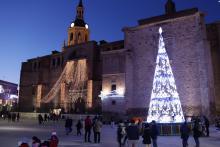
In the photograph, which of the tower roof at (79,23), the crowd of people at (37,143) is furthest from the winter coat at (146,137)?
the tower roof at (79,23)

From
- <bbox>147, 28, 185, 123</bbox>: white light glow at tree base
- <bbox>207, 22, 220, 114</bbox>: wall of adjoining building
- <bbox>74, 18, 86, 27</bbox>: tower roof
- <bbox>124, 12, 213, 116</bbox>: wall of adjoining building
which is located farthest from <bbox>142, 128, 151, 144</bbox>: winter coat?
<bbox>74, 18, 86, 27</bbox>: tower roof

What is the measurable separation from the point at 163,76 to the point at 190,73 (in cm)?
1075

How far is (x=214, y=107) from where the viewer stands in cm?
2797

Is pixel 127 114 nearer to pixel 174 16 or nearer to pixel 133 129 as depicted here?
pixel 174 16

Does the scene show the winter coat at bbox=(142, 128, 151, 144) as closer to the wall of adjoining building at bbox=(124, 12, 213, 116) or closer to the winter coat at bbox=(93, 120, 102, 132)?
the winter coat at bbox=(93, 120, 102, 132)

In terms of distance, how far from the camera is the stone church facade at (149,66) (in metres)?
28.3

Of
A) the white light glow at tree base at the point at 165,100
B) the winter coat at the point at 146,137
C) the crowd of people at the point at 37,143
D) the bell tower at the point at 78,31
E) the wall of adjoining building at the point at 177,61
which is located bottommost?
the winter coat at the point at 146,137

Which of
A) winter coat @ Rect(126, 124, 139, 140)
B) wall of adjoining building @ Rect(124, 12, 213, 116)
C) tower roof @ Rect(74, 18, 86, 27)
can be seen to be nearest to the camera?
winter coat @ Rect(126, 124, 139, 140)

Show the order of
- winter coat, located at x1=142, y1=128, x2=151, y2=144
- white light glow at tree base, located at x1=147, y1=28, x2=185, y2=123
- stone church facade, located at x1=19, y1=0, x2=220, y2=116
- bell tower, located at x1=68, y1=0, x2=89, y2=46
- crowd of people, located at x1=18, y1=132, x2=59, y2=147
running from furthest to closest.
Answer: bell tower, located at x1=68, y1=0, x2=89, y2=46 → stone church facade, located at x1=19, y1=0, x2=220, y2=116 → white light glow at tree base, located at x1=147, y1=28, x2=185, y2=123 → winter coat, located at x1=142, y1=128, x2=151, y2=144 → crowd of people, located at x1=18, y1=132, x2=59, y2=147

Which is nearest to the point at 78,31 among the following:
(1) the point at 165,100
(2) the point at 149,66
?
(2) the point at 149,66

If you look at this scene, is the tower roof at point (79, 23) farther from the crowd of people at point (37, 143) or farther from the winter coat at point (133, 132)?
the crowd of people at point (37, 143)

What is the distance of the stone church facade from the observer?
2833cm

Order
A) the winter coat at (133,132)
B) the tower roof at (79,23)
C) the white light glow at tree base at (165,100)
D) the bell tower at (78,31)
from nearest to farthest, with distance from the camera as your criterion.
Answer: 1. the winter coat at (133,132)
2. the white light glow at tree base at (165,100)
3. the bell tower at (78,31)
4. the tower roof at (79,23)

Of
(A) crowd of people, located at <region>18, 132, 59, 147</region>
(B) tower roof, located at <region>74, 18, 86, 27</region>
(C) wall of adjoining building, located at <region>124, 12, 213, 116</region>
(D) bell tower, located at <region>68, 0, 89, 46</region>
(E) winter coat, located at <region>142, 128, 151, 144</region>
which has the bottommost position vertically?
(E) winter coat, located at <region>142, 128, 151, 144</region>
